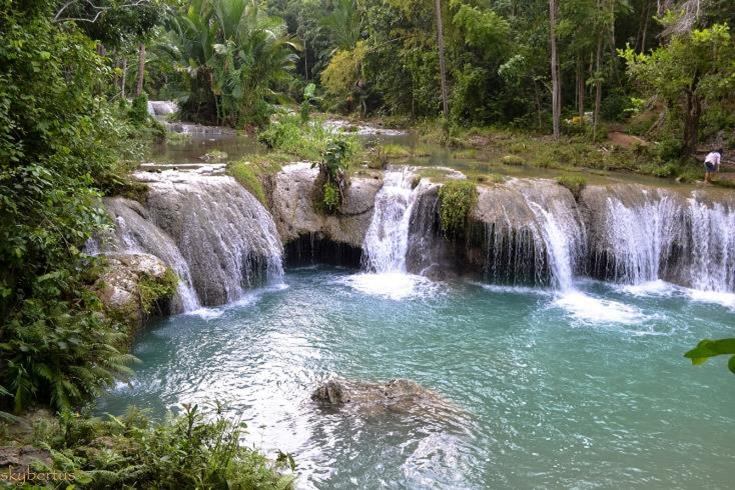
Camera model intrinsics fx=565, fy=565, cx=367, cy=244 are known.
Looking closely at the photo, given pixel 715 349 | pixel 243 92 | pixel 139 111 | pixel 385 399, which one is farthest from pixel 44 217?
pixel 243 92

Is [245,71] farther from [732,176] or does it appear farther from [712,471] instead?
[712,471]

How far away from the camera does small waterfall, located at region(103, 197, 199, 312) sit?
995cm

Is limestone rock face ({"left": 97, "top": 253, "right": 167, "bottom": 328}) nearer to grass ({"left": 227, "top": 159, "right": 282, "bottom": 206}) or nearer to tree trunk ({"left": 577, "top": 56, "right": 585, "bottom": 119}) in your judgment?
grass ({"left": 227, "top": 159, "right": 282, "bottom": 206})

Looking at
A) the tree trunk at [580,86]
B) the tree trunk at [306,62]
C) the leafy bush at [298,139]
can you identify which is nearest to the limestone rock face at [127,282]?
the leafy bush at [298,139]

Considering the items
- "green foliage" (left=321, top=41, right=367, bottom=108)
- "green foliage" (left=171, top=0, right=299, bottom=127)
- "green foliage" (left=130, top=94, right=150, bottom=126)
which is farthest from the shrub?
"green foliage" (left=321, top=41, right=367, bottom=108)

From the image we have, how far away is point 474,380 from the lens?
27.3 ft

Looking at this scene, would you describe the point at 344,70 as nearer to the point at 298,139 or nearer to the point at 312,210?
the point at 298,139

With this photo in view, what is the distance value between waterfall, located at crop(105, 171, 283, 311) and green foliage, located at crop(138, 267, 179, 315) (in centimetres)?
112

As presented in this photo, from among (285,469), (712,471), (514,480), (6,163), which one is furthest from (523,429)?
(6,163)

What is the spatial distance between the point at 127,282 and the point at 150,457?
4.61 metres

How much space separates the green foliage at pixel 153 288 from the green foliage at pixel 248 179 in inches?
173

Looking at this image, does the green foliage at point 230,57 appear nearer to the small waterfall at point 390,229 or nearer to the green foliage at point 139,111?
the green foliage at point 139,111

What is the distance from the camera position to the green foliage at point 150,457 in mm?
4227

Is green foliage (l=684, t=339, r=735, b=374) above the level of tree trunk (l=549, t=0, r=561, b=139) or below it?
below
